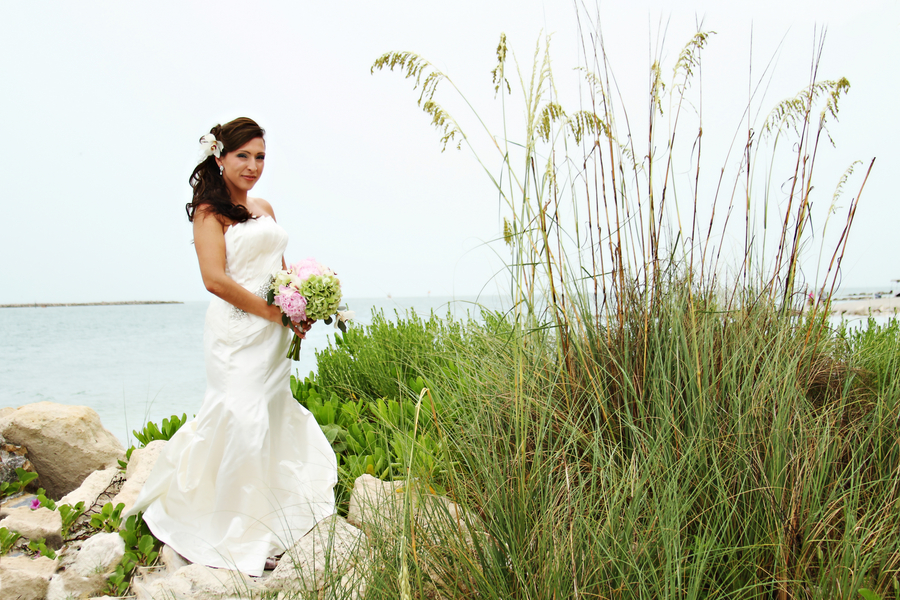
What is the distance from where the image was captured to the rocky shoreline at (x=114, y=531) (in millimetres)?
1943

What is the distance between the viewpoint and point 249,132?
317 cm

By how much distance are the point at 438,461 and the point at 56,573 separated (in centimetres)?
252

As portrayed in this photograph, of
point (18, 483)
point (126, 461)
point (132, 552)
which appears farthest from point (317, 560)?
point (18, 483)

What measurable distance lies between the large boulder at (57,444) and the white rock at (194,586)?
2124 mm

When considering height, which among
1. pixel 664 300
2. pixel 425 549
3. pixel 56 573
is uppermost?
pixel 664 300

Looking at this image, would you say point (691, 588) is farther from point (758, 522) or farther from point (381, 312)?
point (381, 312)

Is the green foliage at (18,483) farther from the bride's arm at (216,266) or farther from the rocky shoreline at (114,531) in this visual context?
the bride's arm at (216,266)

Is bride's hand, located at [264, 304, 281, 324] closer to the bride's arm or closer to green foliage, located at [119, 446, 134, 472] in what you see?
the bride's arm

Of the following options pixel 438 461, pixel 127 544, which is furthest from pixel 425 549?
pixel 127 544

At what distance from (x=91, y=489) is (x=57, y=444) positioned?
32.8 inches

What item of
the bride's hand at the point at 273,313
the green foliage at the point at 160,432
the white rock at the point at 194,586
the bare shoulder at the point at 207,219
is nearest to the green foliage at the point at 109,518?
the white rock at the point at 194,586

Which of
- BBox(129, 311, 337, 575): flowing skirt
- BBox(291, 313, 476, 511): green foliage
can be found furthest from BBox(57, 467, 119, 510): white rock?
BBox(291, 313, 476, 511): green foliage

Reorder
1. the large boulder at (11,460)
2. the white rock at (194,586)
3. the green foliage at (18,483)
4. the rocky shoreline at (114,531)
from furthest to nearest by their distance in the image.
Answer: the large boulder at (11,460) < the green foliage at (18,483) < the white rock at (194,586) < the rocky shoreline at (114,531)

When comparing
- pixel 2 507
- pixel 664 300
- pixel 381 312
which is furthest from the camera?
pixel 381 312
